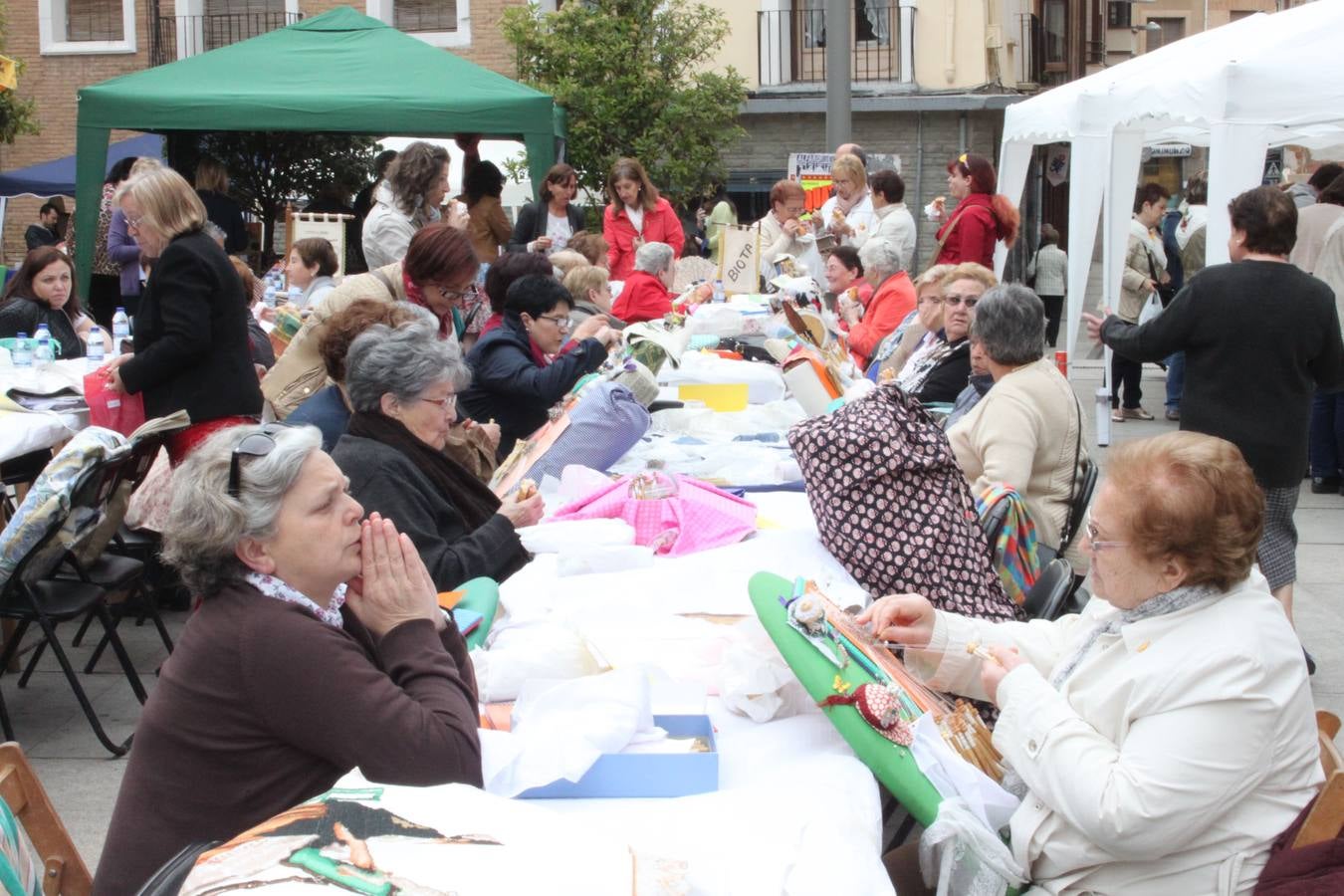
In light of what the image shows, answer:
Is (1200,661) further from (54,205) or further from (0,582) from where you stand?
(54,205)

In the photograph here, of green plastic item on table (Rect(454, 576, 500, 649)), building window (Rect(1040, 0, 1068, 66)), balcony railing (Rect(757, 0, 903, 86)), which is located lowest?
green plastic item on table (Rect(454, 576, 500, 649))

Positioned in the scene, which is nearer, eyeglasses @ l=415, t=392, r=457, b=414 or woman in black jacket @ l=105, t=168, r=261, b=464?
eyeglasses @ l=415, t=392, r=457, b=414

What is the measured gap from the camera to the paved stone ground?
4125 mm

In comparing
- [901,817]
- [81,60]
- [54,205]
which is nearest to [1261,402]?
[901,817]

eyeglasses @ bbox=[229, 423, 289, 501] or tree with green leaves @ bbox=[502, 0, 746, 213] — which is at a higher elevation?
tree with green leaves @ bbox=[502, 0, 746, 213]

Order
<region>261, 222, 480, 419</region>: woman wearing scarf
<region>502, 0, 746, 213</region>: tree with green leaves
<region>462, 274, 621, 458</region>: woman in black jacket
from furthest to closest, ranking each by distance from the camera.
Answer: <region>502, 0, 746, 213</region>: tree with green leaves
<region>261, 222, 480, 419</region>: woman wearing scarf
<region>462, 274, 621, 458</region>: woman in black jacket

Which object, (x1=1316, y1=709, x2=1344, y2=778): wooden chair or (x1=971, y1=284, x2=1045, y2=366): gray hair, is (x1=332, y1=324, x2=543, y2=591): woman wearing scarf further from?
(x1=1316, y1=709, x2=1344, y2=778): wooden chair

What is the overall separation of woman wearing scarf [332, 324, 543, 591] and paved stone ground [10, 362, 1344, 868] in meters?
1.35

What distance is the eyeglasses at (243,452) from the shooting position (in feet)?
7.16

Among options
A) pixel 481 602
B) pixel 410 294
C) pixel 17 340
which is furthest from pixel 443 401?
pixel 17 340

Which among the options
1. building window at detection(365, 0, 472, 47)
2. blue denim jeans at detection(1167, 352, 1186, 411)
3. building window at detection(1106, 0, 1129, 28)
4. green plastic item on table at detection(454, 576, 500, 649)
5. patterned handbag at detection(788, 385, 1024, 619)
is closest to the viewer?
green plastic item on table at detection(454, 576, 500, 649)

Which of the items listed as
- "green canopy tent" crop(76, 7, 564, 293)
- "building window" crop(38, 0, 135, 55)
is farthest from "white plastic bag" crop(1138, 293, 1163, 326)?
"building window" crop(38, 0, 135, 55)

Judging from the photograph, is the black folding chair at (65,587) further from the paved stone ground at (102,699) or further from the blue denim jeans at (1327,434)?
the blue denim jeans at (1327,434)

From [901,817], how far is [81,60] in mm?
23817
